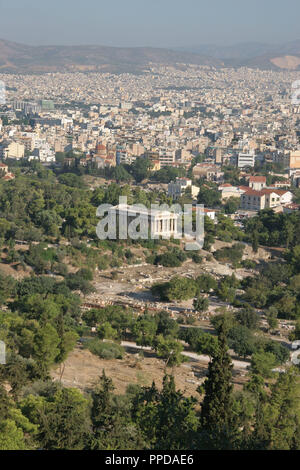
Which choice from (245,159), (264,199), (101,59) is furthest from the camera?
(101,59)

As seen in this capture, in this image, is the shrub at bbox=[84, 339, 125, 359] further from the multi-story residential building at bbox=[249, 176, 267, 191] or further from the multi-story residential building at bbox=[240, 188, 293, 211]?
the multi-story residential building at bbox=[249, 176, 267, 191]

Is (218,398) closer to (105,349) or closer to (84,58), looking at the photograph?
(105,349)

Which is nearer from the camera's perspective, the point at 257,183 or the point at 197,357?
the point at 197,357

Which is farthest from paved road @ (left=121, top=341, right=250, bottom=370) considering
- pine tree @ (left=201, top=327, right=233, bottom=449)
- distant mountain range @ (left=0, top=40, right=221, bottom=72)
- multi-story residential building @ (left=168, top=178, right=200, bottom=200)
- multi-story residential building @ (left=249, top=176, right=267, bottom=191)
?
distant mountain range @ (left=0, top=40, right=221, bottom=72)

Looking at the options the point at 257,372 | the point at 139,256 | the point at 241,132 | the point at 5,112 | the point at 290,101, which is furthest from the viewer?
the point at 290,101

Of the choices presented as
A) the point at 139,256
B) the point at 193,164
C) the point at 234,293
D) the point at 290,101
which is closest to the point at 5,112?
the point at 193,164

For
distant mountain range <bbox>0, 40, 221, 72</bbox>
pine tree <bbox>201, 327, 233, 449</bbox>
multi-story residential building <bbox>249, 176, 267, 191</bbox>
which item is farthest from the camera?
distant mountain range <bbox>0, 40, 221, 72</bbox>

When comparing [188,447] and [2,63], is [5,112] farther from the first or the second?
[2,63]

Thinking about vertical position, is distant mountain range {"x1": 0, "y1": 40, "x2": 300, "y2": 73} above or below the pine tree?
above

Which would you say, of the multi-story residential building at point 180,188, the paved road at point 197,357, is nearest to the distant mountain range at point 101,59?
the multi-story residential building at point 180,188

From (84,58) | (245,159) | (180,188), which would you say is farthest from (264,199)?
(84,58)

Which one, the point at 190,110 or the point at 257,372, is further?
the point at 190,110
